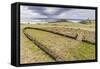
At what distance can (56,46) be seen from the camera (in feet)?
12.2

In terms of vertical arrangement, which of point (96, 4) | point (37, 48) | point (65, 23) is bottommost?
point (37, 48)

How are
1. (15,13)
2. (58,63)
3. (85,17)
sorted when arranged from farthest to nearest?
(85,17), (58,63), (15,13)

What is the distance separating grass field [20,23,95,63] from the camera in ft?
11.5

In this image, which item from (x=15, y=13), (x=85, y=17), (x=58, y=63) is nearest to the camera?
(x=15, y=13)

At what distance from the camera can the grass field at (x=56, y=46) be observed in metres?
3.51

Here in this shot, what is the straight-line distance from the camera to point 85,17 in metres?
3.98

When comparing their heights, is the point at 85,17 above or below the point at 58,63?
above

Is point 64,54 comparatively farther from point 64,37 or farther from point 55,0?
point 55,0

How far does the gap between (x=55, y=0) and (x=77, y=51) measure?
85 cm
